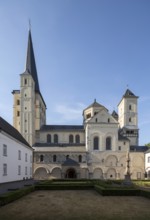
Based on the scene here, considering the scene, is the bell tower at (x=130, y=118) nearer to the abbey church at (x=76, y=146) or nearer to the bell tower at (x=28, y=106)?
the abbey church at (x=76, y=146)

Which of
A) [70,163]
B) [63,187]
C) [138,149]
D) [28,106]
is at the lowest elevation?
[70,163]

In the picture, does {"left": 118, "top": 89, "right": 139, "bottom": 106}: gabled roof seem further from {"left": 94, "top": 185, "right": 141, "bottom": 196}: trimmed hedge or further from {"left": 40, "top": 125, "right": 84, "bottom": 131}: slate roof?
{"left": 94, "top": 185, "right": 141, "bottom": 196}: trimmed hedge

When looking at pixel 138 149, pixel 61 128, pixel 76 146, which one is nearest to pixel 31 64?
pixel 61 128

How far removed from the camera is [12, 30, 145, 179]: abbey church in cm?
5131

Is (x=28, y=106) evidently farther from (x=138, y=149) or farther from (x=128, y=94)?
(x=138, y=149)

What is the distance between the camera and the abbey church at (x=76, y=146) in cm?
5131

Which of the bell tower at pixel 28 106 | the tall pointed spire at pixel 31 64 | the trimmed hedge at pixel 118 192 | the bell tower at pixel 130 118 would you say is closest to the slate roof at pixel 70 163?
the bell tower at pixel 28 106

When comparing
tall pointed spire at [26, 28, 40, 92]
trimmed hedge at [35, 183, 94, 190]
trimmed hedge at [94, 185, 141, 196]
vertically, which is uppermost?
tall pointed spire at [26, 28, 40, 92]

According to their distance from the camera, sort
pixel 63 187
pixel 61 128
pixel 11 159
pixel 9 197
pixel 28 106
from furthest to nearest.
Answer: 1. pixel 61 128
2. pixel 28 106
3. pixel 11 159
4. pixel 63 187
5. pixel 9 197

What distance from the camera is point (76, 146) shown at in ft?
179

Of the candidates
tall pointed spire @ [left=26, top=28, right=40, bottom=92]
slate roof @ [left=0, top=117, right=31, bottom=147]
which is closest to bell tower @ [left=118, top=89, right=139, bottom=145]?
tall pointed spire @ [left=26, top=28, right=40, bottom=92]

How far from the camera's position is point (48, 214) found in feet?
37.1

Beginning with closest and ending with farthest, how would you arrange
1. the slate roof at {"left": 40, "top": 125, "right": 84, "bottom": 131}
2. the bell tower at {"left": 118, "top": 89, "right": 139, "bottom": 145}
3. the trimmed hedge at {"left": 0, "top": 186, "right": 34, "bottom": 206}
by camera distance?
the trimmed hedge at {"left": 0, "top": 186, "right": 34, "bottom": 206}
the slate roof at {"left": 40, "top": 125, "right": 84, "bottom": 131}
the bell tower at {"left": 118, "top": 89, "right": 139, "bottom": 145}

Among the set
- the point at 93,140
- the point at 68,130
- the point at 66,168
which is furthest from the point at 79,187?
the point at 68,130
